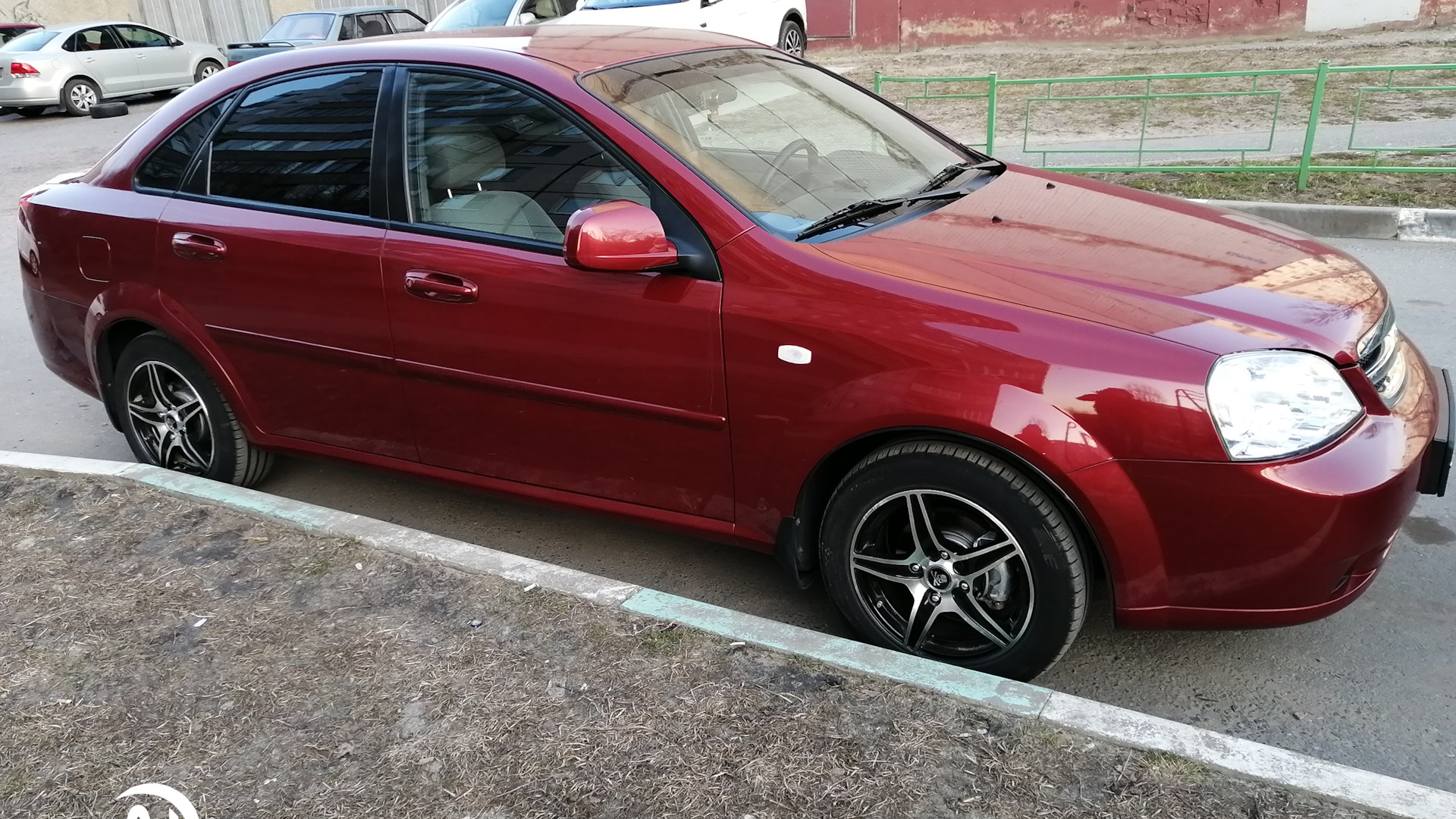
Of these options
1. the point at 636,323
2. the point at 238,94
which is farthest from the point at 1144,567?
the point at 238,94

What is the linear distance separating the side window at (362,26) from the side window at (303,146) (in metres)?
14.1

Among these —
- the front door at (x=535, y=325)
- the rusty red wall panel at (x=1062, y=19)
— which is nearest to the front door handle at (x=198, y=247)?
the front door at (x=535, y=325)

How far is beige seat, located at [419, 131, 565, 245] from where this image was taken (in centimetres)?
328

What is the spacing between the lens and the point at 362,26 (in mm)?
17297

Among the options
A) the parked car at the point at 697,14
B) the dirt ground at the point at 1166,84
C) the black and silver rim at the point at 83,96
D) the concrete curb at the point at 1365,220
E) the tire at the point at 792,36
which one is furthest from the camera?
the black and silver rim at the point at 83,96

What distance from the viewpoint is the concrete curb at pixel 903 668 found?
2182mm

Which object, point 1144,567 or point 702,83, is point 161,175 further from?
point 1144,567

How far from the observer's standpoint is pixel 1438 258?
657cm

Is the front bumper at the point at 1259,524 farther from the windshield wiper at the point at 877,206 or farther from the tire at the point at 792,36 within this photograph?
the tire at the point at 792,36

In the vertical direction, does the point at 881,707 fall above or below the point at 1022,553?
below

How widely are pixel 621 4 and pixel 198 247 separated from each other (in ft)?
28.7

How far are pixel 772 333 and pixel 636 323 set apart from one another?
16.1 inches

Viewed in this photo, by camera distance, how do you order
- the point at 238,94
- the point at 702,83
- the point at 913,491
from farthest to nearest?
the point at 238,94 < the point at 702,83 < the point at 913,491

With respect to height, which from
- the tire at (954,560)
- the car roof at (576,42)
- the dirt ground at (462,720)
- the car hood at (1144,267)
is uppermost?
the car roof at (576,42)
